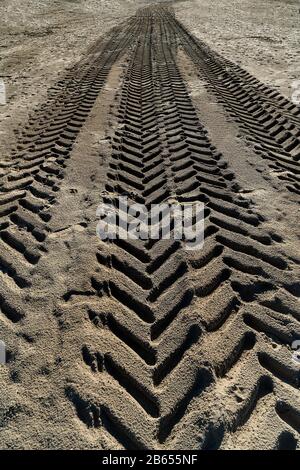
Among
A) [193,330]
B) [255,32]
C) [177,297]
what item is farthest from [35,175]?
[255,32]

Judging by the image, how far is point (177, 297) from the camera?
9.75 ft

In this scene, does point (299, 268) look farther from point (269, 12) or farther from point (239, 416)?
point (269, 12)

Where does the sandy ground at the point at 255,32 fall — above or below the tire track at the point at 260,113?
above

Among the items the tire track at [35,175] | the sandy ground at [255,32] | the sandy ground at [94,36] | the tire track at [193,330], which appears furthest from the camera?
the sandy ground at [255,32]

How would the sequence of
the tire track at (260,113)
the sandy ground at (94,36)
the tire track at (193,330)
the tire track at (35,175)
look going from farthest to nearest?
the sandy ground at (94,36) → the tire track at (260,113) → the tire track at (35,175) → the tire track at (193,330)

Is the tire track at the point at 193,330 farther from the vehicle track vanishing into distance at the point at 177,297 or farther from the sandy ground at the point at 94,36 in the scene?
the sandy ground at the point at 94,36

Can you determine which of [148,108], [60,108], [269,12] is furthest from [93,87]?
[269,12]

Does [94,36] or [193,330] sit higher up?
[94,36]

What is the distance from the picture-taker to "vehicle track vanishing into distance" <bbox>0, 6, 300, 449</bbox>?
7.49ft

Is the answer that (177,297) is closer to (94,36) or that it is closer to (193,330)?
(193,330)

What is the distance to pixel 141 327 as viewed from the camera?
278 cm

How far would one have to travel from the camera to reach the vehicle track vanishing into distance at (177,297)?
228cm

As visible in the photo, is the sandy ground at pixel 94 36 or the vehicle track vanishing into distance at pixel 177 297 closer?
the vehicle track vanishing into distance at pixel 177 297

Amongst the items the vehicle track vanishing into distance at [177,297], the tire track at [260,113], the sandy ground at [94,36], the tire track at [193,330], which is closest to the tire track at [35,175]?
the vehicle track vanishing into distance at [177,297]
